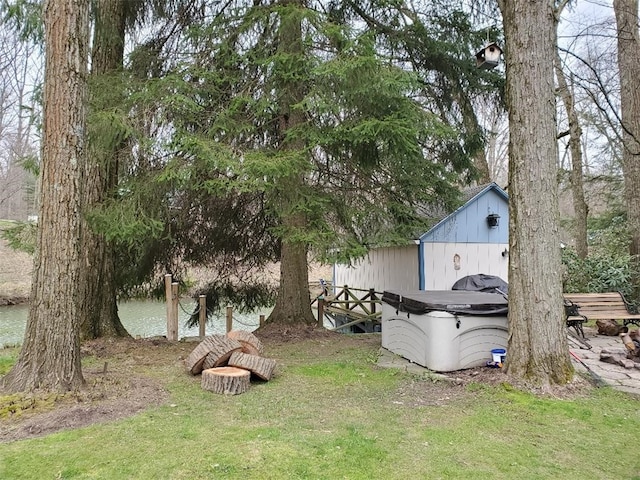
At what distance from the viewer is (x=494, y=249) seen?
427 inches

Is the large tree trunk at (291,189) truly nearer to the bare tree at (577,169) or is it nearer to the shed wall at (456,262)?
the shed wall at (456,262)

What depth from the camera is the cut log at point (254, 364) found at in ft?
15.4

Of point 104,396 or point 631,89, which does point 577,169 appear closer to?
point 631,89

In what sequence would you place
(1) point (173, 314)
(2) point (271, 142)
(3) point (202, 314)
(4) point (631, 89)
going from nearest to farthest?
1. (2) point (271, 142)
2. (1) point (173, 314)
3. (3) point (202, 314)
4. (4) point (631, 89)

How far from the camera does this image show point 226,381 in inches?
173

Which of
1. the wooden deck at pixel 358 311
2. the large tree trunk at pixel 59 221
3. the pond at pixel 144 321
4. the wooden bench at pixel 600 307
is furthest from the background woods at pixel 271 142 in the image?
the pond at pixel 144 321

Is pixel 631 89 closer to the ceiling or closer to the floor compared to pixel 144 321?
closer to the ceiling

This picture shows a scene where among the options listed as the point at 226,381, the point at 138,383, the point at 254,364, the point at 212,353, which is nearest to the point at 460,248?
the point at 254,364

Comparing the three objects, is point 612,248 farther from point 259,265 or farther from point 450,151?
point 259,265

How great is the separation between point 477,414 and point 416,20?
6391mm

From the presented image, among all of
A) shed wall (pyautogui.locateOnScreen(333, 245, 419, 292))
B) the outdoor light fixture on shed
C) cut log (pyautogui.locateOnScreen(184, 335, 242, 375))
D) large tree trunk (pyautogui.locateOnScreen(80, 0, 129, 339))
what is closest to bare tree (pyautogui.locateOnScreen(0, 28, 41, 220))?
large tree trunk (pyautogui.locateOnScreen(80, 0, 129, 339))

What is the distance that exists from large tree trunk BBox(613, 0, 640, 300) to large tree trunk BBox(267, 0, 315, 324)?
6658 mm

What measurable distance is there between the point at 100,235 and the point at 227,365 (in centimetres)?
340

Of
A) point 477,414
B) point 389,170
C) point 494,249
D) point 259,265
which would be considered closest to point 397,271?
point 494,249
